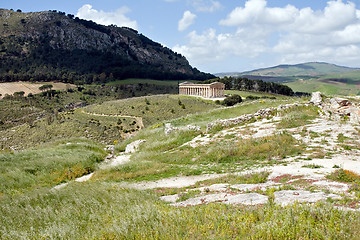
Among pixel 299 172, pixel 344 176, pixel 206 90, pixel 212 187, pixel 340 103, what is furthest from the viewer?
pixel 206 90

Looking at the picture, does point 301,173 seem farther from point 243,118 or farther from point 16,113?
point 16,113

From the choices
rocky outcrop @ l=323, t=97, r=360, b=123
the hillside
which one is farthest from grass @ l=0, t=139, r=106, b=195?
rocky outcrop @ l=323, t=97, r=360, b=123

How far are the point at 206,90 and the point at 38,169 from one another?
91.5 metres

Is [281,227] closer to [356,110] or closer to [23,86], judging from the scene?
[356,110]

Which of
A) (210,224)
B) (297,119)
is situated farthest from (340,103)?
(210,224)

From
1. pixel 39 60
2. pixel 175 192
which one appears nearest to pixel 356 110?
pixel 175 192

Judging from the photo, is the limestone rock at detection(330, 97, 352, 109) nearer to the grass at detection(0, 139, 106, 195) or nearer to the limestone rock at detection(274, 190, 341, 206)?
the limestone rock at detection(274, 190, 341, 206)

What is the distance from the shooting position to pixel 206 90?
340ft

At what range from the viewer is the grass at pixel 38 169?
1357cm

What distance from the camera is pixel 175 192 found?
373 inches

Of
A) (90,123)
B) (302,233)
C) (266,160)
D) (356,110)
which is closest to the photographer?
(302,233)

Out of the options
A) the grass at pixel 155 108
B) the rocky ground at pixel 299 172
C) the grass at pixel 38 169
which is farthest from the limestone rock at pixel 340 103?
the grass at pixel 155 108

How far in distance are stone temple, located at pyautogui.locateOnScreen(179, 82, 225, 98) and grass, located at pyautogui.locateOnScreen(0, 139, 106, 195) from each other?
278 feet

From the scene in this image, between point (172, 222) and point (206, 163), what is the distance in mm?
9441
